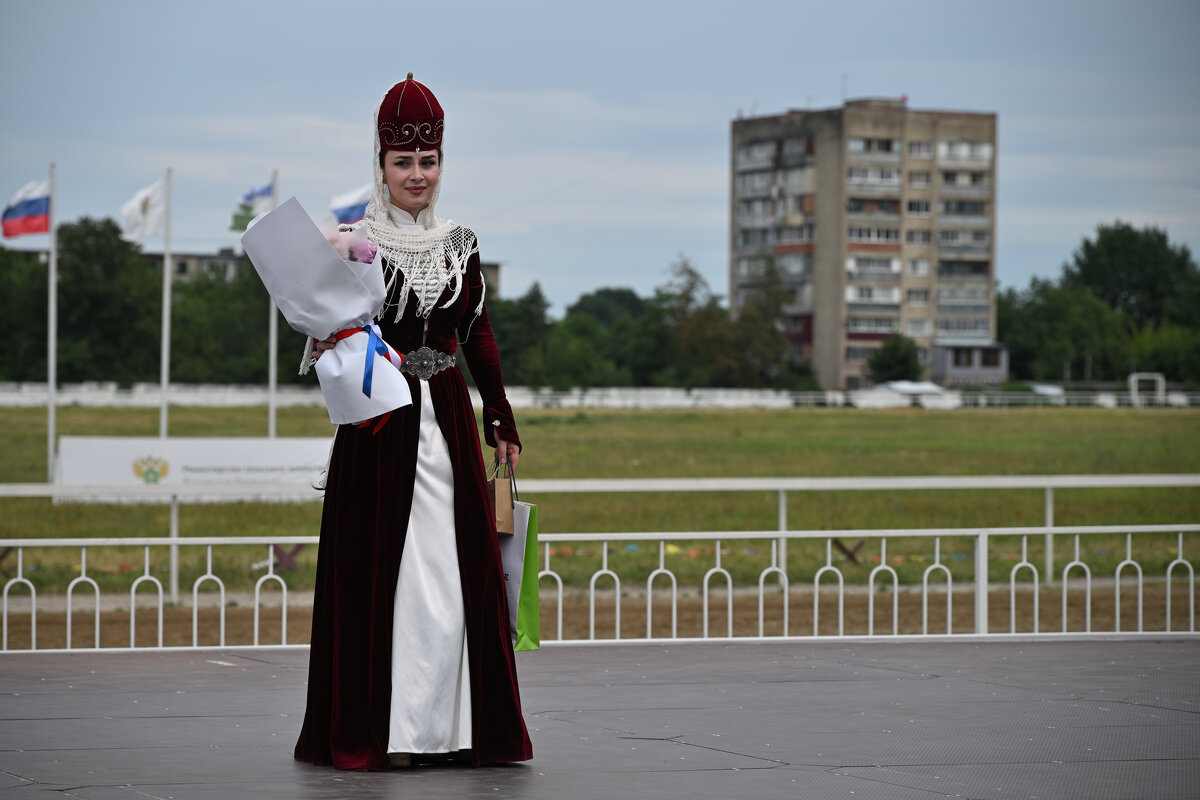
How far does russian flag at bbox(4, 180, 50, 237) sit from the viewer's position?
22.8 m

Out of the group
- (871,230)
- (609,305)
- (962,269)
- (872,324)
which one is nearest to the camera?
(872,324)

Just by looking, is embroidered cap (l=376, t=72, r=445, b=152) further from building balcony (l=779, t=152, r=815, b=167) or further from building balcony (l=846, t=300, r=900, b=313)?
building balcony (l=779, t=152, r=815, b=167)

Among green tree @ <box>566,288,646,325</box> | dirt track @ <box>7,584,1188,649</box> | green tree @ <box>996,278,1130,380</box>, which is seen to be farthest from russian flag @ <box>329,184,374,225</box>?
green tree @ <box>566,288,646,325</box>

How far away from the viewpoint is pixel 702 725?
5293 mm

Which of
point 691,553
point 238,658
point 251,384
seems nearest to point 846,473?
point 691,553

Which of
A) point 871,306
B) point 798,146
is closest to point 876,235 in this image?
point 871,306

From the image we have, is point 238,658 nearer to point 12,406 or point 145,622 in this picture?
point 145,622

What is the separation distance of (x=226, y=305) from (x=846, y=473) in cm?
6361

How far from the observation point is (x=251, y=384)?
6912 centimetres

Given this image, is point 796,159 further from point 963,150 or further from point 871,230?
point 963,150

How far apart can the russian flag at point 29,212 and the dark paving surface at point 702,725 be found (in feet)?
55.8

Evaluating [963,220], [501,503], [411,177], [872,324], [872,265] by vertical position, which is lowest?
[501,503]

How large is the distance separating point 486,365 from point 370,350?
1.87 feet

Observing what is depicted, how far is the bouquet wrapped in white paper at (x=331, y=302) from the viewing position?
4.47 m
